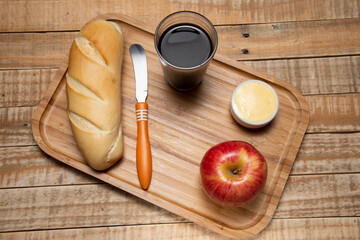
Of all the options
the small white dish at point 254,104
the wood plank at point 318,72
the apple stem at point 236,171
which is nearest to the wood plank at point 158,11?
the wood plank at point 318,72

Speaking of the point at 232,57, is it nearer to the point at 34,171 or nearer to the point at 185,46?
the point at 185,46

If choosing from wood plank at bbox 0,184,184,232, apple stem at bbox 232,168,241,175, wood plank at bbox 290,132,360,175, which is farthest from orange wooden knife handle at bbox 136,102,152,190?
wood plank at bbox 290,132,360,175

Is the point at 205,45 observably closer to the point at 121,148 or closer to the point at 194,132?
the point at 194,132

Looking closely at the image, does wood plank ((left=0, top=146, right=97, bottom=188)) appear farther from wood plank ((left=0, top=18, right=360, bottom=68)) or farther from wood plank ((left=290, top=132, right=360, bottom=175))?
wood plank ((left=290, top=132, right=360, bottom=175))

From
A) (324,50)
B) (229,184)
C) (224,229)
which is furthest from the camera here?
(324,50)

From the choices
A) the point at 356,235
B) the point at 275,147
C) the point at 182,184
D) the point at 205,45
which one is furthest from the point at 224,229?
the point at 205,45
